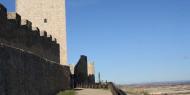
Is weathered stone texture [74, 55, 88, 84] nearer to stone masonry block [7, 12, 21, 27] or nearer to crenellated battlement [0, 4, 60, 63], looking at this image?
crenellated battlement [0, 4, 60, 63]

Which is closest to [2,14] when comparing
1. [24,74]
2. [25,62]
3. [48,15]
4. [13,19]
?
[13,19]

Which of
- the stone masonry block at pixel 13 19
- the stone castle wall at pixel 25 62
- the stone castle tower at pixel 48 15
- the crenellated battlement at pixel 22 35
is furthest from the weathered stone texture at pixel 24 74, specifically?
the stone castle tower at pixel 48 15

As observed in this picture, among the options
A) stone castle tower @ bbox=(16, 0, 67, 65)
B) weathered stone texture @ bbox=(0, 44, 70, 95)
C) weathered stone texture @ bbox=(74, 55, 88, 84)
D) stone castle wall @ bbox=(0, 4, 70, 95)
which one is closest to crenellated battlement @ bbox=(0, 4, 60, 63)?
stone castle wall @ bbox=(0, 4, 70, 95)

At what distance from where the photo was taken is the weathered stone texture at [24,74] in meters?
10.1

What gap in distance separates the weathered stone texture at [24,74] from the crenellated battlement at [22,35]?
1.14 metres

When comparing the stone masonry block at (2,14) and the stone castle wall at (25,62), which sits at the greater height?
the stone masonry block at (2,14)

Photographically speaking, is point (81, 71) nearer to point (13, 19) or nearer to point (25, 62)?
point (13, 19)

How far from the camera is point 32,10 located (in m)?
34.4

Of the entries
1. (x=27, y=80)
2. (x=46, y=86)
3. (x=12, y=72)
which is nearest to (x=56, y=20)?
(x=46, y=86)

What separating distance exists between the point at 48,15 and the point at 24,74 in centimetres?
2168

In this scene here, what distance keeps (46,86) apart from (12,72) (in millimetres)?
7143

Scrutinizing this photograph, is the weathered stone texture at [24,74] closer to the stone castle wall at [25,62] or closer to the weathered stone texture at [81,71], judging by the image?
the stone castle wall at [25,62]

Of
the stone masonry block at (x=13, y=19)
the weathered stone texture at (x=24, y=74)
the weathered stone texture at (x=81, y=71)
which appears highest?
the stone masonry block at (x=13, y=19)

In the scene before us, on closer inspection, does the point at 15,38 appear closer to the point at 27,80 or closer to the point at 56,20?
the point at 27,80
